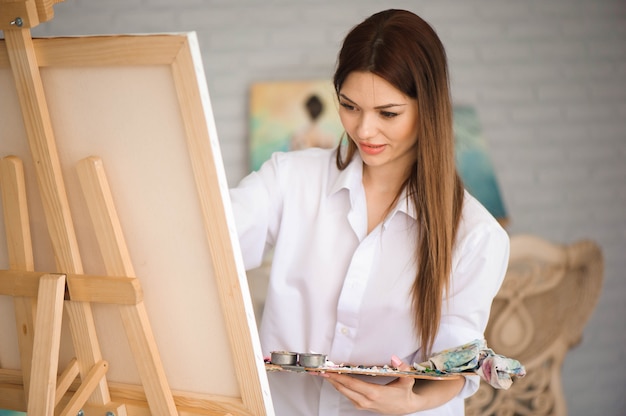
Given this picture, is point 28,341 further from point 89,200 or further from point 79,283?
point 89,200

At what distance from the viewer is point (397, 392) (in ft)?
4.95

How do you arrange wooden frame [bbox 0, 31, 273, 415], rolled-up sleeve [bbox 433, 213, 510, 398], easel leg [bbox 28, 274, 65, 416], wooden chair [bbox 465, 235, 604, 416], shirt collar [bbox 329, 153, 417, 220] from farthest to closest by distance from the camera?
wooden chair [bbox 465, 235, 604, 416] → shirt collar [bbox 329, 153, 417, 220] → rolled-up sleeve [bbox 433, 213, 510, 398] → easel leg [bbox 28, 274, 65, 416] → wooden frame [bbox 0, 31, 273, 415]

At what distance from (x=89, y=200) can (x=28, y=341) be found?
343 millimetres

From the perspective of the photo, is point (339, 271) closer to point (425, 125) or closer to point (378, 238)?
point (378, 238)

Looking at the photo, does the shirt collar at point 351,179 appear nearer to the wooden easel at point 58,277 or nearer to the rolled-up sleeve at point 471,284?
the rolled-up sleeve at point 471,284

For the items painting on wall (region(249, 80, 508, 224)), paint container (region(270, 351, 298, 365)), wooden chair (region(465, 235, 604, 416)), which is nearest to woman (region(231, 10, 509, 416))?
paint container (region(270, 351, 298, 365))

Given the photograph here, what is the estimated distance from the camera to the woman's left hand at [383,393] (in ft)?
4.81

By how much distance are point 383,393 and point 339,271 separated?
30 centimetres

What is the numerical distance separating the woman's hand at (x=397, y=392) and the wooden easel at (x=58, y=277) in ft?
1.15

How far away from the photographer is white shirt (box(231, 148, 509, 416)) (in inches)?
62.6

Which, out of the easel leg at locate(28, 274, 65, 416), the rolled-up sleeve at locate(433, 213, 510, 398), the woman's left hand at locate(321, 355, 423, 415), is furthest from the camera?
the rolled-up sleeve at locate(433, 213, 510, 398)

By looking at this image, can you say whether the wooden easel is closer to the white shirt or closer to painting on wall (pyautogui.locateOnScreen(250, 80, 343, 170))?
the white shirt

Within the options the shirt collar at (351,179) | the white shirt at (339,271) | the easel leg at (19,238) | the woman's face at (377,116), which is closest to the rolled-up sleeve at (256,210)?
the white shirt at (339,271)

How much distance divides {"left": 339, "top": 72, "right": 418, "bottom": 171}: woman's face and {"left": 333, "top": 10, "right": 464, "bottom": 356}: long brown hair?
2 centimetres
